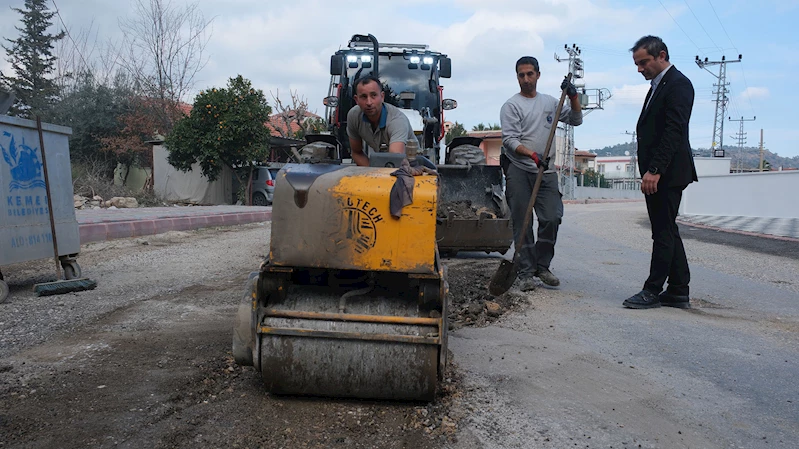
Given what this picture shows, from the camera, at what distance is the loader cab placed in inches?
343

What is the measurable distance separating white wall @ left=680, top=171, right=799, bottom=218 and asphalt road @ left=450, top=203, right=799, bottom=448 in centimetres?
1500

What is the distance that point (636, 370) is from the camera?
3270mm

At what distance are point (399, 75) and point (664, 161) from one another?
5.26 metres

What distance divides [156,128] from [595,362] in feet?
78.9

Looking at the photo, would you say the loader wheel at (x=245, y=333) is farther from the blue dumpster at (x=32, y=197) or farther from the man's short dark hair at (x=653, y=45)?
the man's short dark hair at (x=653, y=45)

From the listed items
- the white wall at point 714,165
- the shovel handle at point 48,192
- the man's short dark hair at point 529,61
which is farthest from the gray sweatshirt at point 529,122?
the white wall at point 714,165

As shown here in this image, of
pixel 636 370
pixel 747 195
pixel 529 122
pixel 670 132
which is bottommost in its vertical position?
pixel 747 195

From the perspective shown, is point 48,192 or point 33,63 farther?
point 33,63

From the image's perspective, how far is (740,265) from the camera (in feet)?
24.8

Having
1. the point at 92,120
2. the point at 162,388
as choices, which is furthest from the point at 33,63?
the point at 162,388

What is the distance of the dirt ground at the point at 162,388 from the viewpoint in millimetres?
2445

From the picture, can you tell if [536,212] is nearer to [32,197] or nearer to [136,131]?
[32,197]

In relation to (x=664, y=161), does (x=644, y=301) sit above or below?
below

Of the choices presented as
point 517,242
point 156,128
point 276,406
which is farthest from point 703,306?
point 156,128
